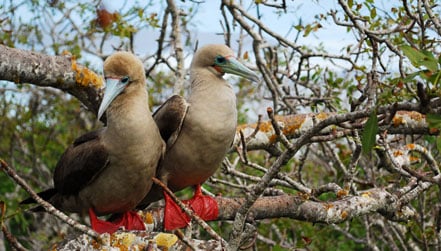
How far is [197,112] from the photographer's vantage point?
3.68 meters

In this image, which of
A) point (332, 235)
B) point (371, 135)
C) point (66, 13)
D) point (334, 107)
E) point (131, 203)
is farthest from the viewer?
point (66, 13)

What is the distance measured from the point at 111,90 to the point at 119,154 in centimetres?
31

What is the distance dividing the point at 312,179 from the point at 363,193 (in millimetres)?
4635

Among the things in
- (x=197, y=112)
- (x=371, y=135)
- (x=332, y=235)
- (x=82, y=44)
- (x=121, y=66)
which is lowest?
(x=332, y=235)

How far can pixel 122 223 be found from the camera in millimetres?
3762

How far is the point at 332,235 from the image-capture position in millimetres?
7418

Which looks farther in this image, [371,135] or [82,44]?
[82,44]

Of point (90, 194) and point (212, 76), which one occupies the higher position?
point (212, 76)

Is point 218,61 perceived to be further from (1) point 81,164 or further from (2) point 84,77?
(1) point 81,164

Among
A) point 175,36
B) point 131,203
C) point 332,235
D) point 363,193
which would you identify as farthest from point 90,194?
point 332,235

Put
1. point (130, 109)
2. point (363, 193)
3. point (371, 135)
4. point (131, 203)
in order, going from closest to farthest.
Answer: point (371, 135) < point (130, 109) < point (131, 203) < point (363, 193)

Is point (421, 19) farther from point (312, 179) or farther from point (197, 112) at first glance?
point (312, 179)

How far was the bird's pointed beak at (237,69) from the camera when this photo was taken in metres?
3.76

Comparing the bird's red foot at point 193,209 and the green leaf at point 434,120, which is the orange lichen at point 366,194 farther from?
the green leaf at point 434,120
